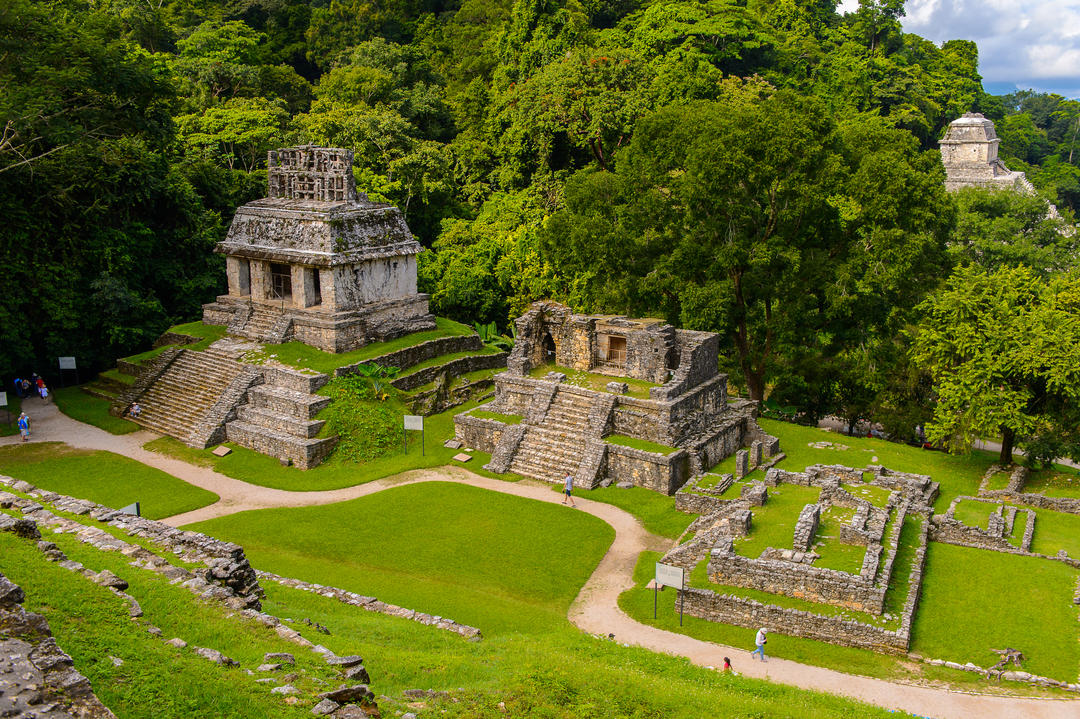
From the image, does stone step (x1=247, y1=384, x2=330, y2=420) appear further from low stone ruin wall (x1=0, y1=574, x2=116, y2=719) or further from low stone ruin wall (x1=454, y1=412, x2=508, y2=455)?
low stone ruin wall (x1=0, y1=574, x2=116, y2=719)

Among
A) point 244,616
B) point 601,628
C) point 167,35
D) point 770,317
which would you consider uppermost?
point 167,35

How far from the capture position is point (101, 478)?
22719mm

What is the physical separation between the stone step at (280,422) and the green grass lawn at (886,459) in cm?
1065

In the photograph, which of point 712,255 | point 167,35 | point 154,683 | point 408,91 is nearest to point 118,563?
point 154,683

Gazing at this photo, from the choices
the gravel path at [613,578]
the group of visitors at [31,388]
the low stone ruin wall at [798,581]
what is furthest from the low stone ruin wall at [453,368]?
the low stone ruin wall at [798,581]

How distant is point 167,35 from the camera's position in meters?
49.3

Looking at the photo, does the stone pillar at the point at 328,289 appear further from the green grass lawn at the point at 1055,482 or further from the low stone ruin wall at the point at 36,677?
the low stone ruin wall at the point at 36,677

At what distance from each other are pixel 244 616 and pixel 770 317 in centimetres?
2061

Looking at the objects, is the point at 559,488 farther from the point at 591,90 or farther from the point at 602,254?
the point at 591,90

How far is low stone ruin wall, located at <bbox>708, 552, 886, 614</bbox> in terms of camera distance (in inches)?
620

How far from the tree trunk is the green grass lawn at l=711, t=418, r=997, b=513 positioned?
19.0 inches

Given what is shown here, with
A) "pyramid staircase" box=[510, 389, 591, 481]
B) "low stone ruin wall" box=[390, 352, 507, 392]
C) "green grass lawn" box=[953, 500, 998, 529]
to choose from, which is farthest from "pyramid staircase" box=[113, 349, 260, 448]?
"green grass lawn" box=[953, 500, 998, 529]

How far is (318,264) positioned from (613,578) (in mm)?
14480

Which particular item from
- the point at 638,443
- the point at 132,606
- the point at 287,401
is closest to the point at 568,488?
the point at 638,443
